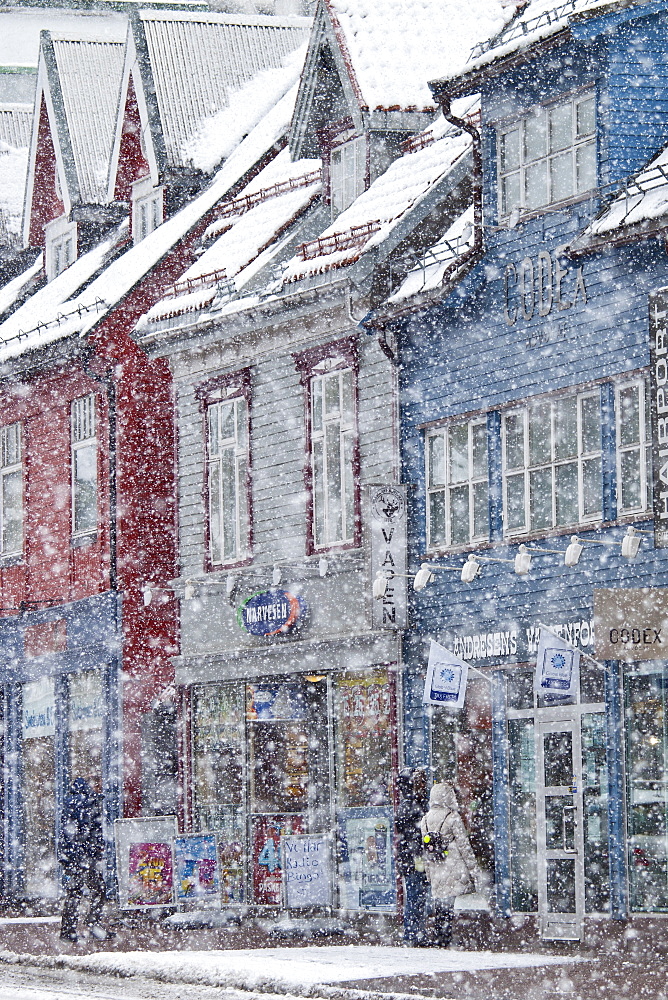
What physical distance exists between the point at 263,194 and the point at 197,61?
518 cm

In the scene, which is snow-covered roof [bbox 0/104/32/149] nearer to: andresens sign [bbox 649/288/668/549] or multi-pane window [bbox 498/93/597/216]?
multi-pane window [bbox 498/93/597/216]

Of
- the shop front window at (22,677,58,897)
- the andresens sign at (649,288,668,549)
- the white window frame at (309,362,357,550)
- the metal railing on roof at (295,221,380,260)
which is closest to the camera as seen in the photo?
the andresens sign at (649,288,668,549)

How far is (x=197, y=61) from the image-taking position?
33.5m

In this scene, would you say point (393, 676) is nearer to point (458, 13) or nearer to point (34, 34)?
point (458, 13)

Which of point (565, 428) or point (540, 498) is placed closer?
point (565, 428)

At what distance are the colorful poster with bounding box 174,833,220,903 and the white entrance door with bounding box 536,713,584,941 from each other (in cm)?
486

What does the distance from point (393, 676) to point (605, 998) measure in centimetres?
931

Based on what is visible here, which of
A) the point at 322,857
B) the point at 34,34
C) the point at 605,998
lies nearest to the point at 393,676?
the point at 322,857

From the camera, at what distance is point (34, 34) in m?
42.6

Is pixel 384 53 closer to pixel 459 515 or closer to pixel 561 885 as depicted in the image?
pixel 459 515

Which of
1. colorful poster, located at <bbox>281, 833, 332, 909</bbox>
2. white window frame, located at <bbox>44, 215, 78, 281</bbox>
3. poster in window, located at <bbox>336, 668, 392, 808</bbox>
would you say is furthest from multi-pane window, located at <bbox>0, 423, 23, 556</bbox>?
colorful poster, located at <bbox>281, 833, 332, 909</bbox>

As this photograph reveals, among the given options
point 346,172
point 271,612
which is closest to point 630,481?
point 271,612

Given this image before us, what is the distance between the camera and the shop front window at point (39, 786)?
31.2m

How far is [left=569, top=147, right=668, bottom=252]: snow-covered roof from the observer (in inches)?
779
